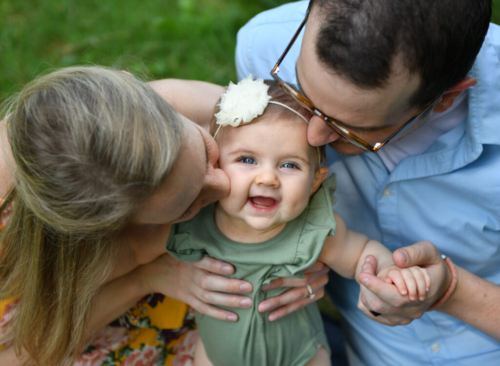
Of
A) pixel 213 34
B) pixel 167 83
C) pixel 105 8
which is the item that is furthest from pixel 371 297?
pixel 105 8

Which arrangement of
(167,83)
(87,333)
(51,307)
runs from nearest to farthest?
(51,307), (87,333), (167,83)

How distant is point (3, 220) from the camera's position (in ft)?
6.43

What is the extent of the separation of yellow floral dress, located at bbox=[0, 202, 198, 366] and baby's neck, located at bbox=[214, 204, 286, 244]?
2.26 ft

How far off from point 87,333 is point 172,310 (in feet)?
1.62

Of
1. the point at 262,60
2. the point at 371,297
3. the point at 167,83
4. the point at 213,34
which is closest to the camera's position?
the point at 371,297

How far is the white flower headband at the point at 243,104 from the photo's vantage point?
189 centimetres

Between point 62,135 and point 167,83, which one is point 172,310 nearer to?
point 167,83

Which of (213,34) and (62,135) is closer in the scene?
(62,135)

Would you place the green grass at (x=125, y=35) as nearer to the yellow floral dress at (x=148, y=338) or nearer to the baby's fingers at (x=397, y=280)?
the yellow floral dress at (x=148, y=338)

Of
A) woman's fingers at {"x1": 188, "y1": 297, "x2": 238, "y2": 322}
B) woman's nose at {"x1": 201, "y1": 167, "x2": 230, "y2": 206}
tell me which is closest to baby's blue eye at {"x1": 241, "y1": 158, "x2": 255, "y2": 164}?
woman's nose at {"x1": 201, "y1": 167, "x2": 230, "y2": 206}

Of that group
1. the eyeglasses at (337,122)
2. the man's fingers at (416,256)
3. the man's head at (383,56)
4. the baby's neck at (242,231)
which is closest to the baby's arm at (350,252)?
the man's fingers at (416,256)

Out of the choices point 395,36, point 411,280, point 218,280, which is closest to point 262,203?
point 218,280

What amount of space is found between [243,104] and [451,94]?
2.91ft

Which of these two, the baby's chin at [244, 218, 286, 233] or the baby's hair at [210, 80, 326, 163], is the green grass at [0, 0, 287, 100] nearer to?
the baby's hair at [210, 80, 326, 163]
